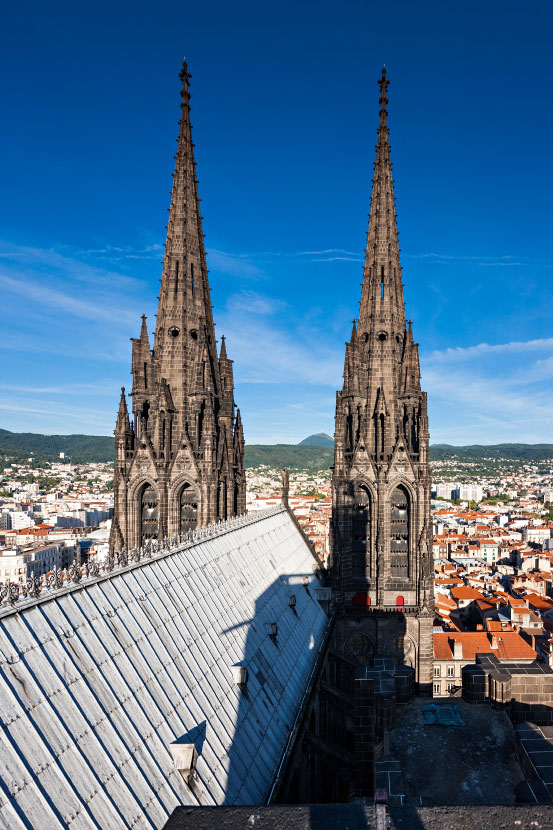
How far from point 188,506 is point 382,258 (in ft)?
60.9

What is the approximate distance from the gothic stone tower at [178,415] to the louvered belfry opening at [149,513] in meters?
0.06

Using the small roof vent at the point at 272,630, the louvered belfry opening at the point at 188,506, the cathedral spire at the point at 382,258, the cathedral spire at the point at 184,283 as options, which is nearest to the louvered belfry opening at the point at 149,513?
the louvered belfry opening at the point at 188,506

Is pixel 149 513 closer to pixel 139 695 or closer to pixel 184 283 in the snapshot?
pixel 184 283

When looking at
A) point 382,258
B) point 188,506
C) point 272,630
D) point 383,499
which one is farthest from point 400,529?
point 382,258

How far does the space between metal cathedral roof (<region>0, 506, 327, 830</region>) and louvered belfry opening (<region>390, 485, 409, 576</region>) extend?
13836 mm

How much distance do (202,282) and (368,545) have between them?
1858 cm

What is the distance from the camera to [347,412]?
1331 inches

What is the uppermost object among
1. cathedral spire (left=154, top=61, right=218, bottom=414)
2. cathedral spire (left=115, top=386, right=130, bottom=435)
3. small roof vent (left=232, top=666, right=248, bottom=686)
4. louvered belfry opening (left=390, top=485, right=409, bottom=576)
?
cathedral spire (left=154, top=61, right=218, bottom=414)

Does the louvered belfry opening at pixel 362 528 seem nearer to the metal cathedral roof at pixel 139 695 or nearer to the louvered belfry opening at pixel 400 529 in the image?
the louvered belfry opening at pixel 400 529

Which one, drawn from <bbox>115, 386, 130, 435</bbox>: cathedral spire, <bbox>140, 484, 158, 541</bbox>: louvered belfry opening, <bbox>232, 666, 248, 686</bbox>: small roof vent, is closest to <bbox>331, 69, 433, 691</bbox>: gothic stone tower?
<bbox>140, 484, 158, 541</bbox>: louvered belfry opening

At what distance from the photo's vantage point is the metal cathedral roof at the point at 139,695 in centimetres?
892

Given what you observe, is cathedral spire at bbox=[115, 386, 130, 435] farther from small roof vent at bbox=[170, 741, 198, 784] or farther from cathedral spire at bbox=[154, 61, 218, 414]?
small roof vent at bbox=[170, 741, 198, 784]

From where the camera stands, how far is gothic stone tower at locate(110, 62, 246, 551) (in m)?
32.7

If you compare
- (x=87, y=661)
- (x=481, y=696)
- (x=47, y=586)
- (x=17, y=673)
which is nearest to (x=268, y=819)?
(x=17, y=673)
